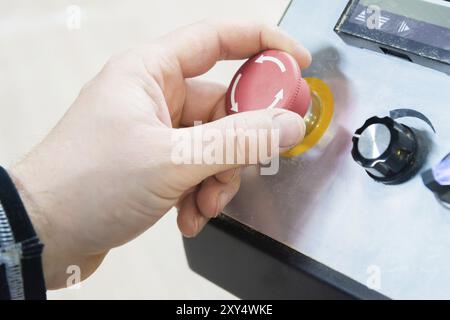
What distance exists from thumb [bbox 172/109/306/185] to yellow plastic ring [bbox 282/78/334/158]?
0.05 metres

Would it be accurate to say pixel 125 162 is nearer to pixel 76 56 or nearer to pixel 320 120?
pixel 320 120

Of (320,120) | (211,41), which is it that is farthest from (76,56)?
(320,120)

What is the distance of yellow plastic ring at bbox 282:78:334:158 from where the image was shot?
0.48m

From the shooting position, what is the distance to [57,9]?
0.77 meters

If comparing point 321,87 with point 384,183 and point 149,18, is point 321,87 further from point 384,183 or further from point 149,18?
point 149,18

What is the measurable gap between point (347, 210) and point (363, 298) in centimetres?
7

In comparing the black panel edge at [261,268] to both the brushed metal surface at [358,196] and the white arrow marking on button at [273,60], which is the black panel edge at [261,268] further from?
the white arrow marking on button at [273,60]

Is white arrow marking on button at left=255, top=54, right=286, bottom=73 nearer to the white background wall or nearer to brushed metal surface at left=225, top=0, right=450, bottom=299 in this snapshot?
brushed metal surface at left=225, top=0, right=450, bottom=299

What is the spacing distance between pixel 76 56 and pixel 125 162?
0.35m

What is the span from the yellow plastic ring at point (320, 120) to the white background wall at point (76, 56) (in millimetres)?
172

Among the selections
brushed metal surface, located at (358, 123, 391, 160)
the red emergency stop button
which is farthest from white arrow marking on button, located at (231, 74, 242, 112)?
brushed metal surface, located at (358, 123, 391, 160)

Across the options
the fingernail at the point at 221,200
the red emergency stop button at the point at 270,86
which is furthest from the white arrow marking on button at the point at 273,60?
the fingernail at the point at 221,200

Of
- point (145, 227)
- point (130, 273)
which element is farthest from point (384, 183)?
point (130, 273)

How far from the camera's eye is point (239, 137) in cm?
41
